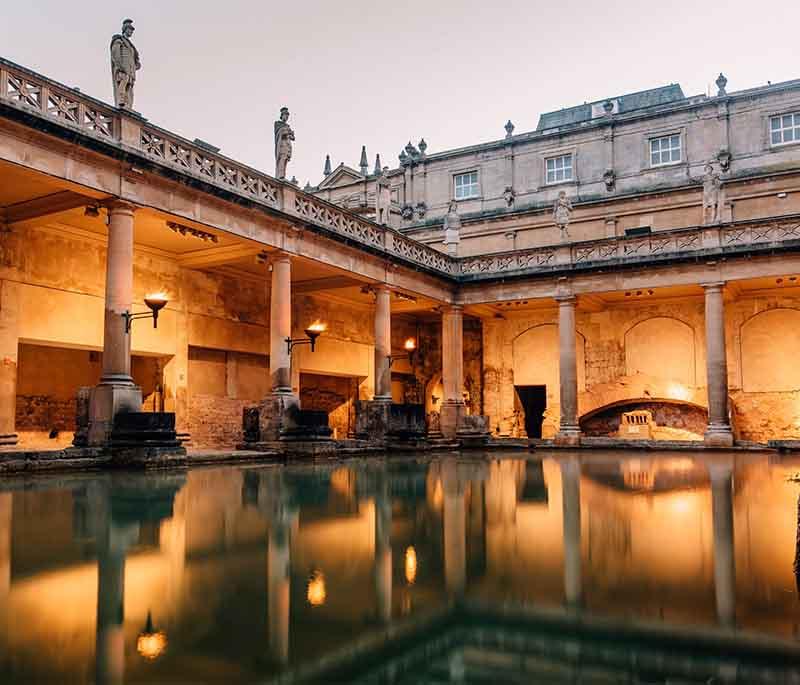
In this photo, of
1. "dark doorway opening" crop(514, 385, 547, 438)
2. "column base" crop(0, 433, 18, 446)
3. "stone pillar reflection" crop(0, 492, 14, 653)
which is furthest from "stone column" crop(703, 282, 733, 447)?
"stone pillar reflection" crop(0, 492, 14, 653)

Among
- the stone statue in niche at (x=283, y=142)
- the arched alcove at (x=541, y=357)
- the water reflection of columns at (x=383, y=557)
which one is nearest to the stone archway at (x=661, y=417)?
the arched alcove at (x=541, y=357)

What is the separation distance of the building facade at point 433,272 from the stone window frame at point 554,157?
0.09 m

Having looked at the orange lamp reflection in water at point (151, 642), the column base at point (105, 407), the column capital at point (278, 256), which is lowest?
the orange lamp reflection in water at point (151, 642)

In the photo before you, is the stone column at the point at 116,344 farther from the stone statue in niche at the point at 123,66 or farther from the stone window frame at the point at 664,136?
the stone window frame at the point at 664,136

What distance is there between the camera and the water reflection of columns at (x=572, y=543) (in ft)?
10.2

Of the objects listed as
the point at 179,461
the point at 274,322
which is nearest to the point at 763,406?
the point at 274,322

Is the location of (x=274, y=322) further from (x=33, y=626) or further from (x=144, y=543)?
(x=33, y=626)

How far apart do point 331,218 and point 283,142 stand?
236 cm

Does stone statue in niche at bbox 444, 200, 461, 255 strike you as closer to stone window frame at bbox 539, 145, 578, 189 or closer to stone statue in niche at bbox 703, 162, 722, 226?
stone window frame at bbox 539, 145, 578, 189

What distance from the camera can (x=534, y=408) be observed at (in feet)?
104

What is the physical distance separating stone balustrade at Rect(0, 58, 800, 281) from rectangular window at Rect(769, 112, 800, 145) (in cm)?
680

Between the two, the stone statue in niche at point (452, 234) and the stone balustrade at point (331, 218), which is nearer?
the stone balustrade at point (331, 218)

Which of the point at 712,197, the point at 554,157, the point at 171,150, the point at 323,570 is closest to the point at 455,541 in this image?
the point at 323,570

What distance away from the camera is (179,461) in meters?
11.8
